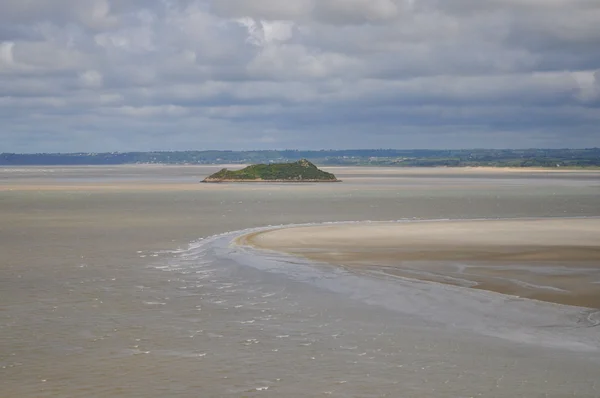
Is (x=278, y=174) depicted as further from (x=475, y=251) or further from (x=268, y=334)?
(x=268, y=334)

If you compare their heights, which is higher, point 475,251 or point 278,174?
point 278,174

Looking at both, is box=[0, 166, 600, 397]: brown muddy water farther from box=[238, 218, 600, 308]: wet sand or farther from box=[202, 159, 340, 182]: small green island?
box=[202, 159, 340, 182]: small green island

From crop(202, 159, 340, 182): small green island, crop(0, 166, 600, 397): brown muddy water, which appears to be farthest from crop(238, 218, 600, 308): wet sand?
crop(202, 159, 340, 182): small green island

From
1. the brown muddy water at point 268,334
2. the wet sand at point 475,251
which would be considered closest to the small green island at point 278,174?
the wet sand at point 475,251

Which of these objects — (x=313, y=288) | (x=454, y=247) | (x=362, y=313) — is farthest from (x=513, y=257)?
(x=362, y=313)

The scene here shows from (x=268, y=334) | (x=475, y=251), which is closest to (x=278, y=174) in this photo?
(x=475, y=251)
